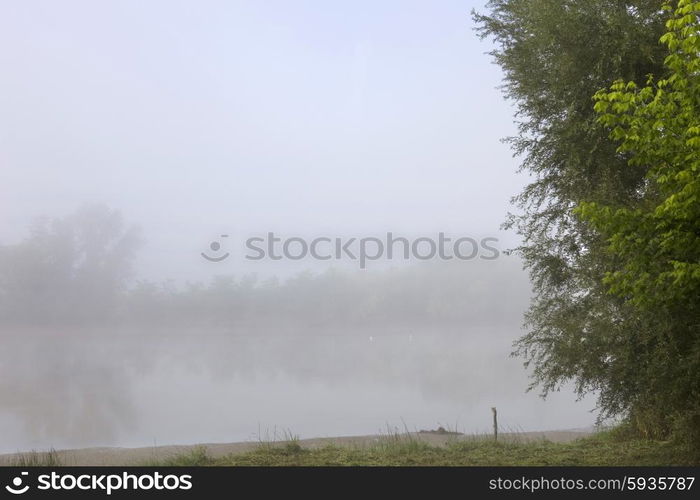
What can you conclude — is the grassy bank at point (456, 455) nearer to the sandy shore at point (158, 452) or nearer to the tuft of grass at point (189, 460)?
the tuft of grass at point (189, 460)

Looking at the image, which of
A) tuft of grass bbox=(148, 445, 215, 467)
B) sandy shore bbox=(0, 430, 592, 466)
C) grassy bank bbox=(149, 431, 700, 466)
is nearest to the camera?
tuft of grass bbox=(148, 445, 215, 467)

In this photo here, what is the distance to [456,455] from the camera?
17719mm

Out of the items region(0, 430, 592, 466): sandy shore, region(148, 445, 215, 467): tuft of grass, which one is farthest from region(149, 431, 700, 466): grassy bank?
region(0, 430, 592, 466): sandy shore

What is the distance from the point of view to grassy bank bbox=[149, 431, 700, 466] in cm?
1667

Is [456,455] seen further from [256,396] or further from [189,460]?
[256,396]

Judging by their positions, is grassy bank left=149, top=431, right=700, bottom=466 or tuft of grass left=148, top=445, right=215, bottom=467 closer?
tuft of grass left=148, top=445, right=215, bottom=467

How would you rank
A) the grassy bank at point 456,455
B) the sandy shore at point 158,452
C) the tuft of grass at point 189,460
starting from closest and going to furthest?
1. the tuft of grass at point 189,460
2. the grassy bank at point 456,455
3. the sandy shore at point 158,452

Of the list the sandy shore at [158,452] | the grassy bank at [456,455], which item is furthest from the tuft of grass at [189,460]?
the sandy shore at [158,452]

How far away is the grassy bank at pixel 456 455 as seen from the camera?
1667 centimetres

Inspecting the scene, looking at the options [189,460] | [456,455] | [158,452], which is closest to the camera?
[189,460]

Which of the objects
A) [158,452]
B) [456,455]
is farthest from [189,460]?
[158,452]

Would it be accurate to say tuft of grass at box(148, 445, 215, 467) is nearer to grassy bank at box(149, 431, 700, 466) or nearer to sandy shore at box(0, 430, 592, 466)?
grassy bank at box(149, 431, 700, 466)
